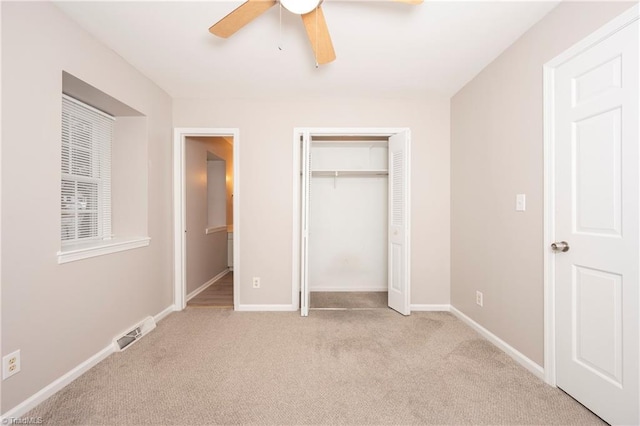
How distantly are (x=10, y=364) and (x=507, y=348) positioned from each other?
3.23m

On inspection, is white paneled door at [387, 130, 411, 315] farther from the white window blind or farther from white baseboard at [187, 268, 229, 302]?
the white window blind

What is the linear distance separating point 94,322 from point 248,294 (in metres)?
1.44

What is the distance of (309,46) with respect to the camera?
86.4 inches

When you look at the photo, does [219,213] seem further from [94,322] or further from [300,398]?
Result: [300,398]

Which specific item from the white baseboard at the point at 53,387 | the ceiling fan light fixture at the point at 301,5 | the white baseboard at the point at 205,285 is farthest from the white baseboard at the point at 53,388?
the ceiling fan light fixture at the point at 301,5

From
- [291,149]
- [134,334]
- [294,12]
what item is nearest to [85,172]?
[134,334]

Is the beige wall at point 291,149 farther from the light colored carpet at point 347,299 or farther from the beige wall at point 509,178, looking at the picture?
the light colored carpet at point 347,299

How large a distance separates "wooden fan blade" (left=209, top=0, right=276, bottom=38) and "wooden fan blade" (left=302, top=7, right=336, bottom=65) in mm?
227

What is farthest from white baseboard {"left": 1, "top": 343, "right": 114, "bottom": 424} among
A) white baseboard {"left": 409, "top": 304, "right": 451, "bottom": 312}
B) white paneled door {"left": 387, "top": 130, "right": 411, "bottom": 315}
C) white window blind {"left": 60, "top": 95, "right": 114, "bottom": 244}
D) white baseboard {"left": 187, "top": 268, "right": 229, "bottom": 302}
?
white baseboard {"left": 409, "top": 304, "right": 451, "bottom": 312}

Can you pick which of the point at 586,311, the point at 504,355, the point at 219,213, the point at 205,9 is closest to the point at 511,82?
the point at 586,311

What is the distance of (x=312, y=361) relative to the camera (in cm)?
212

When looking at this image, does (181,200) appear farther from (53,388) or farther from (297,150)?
(53,388)

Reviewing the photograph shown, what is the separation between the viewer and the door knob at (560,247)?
1.73 metres

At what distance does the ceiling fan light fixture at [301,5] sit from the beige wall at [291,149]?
Answer: 1659 millimetres
